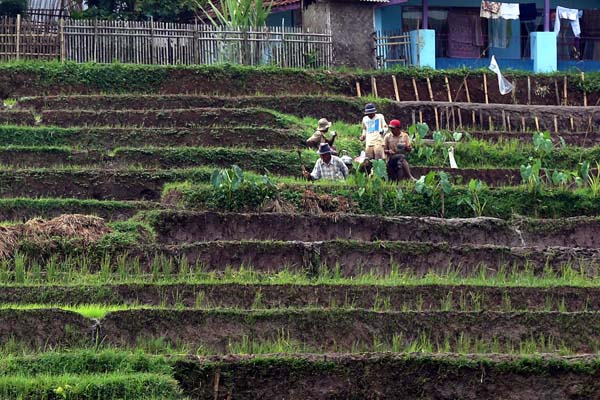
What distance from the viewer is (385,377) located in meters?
13.3

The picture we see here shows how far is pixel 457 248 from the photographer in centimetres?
1730

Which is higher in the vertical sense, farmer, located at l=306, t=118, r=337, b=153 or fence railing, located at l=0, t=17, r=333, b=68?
fence railing, located at l=0, t=17, r=333, b=68

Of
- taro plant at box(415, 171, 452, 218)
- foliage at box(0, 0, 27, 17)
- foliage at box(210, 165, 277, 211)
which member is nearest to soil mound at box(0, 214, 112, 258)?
foliage at box(210, 165, 277, 211)

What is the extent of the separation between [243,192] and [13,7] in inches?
496

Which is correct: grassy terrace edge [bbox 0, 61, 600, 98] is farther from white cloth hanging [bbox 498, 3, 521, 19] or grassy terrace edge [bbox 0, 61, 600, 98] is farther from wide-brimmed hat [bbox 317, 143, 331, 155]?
wide-brimmed hat [bbox 317, 143, 331, 155]

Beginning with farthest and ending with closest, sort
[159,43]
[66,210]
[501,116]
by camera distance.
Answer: [159,43] < [501,116] < [66,210]

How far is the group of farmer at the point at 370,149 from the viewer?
20.8m

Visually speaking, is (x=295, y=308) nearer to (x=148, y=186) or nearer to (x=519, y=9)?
(x=148, y=186)

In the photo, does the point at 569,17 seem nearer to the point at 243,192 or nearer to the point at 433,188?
the point at 433,188

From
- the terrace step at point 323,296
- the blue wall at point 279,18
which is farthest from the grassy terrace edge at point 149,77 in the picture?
the terrace step at point 323,296

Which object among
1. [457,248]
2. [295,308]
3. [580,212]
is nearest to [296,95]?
[580,212]

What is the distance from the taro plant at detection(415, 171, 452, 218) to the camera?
64.3 ft

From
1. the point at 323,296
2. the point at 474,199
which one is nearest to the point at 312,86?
the point at 474,199

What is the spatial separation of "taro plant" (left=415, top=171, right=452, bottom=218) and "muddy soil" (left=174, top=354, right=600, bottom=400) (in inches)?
245
